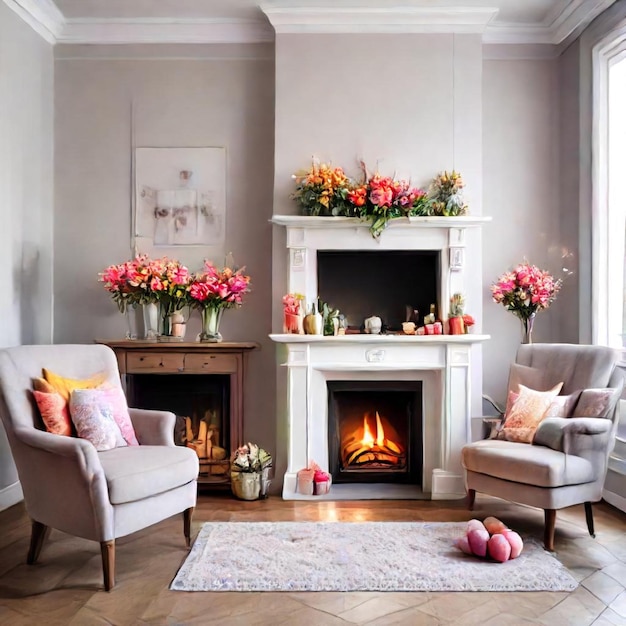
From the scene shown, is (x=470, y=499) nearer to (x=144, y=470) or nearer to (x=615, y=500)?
(x=615, y=500)

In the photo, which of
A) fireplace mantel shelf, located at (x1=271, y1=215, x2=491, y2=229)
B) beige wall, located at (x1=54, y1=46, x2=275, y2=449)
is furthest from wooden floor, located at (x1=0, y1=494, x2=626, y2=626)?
fireplace mantel shelf, located at (x1=271, y1=215, x2=491, y2=229)

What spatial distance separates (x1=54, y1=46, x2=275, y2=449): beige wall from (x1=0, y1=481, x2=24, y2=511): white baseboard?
3.70 feet

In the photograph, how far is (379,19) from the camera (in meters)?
4.42

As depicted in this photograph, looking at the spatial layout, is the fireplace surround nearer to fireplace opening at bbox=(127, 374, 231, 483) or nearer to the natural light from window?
fireplace opening at bbox=(127, 374, 231, 483)

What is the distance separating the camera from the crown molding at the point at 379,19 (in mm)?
4367

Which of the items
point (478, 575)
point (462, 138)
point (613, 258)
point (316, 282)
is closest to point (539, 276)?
point (613, 258)

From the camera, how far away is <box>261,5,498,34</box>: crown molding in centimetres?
437

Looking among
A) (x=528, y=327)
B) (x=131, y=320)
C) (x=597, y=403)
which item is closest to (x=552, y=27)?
(x=528, y=327)

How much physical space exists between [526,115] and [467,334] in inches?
67.2

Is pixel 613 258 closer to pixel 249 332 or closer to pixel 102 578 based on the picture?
pixel 249 332

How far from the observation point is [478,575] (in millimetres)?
2893

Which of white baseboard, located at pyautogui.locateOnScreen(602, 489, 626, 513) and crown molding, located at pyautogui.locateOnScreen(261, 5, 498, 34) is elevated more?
crown molding, located at pyautogui.locateOnScreen(261, 5, 498, 34)

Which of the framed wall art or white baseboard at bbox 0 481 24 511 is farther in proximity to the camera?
the framed wall art

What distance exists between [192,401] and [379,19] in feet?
9.37
